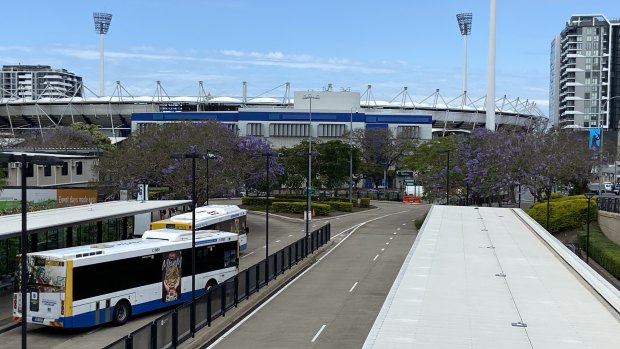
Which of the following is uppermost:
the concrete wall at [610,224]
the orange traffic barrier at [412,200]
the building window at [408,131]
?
the building window at [408,131]

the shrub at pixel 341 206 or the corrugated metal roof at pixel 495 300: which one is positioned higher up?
the corrugated metal roof at pixel 495 300

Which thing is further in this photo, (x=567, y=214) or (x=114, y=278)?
(x=567, y=214)

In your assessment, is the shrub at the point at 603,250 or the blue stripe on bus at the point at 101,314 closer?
the blue stripe on bus at the point at 101,314

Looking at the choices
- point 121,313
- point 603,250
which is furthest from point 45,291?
point 603,250

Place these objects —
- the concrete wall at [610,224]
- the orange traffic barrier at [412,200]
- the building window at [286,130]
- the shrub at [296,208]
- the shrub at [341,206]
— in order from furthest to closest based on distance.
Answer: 1. the building window at [286,130]
2. the orange traffic barrier at [412,200]
3. the shrub at [341,206]
4. the shrub at [296,208]
5. the concrete wall at [610,224]

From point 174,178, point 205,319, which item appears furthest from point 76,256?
point 174,178

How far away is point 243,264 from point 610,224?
24.2 metres

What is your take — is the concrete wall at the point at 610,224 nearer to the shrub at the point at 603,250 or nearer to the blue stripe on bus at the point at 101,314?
the shrub at the point at 603,250

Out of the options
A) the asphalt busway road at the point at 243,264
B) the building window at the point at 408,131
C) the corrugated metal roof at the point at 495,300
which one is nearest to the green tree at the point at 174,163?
the asphalt busway road at the point at 243,264

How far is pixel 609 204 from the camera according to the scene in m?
50.3

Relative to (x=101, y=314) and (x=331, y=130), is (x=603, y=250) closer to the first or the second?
(x=101, y=314)

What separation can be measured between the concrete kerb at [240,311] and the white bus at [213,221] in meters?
5.06

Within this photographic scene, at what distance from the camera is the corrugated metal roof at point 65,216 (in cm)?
2594

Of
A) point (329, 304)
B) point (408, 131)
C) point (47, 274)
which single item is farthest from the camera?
point (408, 131)
